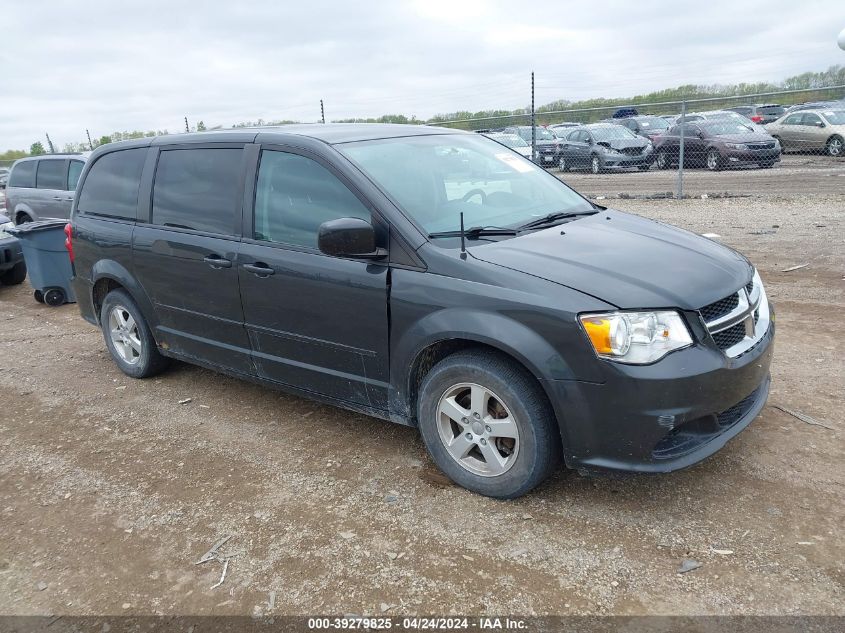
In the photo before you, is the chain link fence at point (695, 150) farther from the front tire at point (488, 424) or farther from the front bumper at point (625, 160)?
the front tire at point (488, 424)

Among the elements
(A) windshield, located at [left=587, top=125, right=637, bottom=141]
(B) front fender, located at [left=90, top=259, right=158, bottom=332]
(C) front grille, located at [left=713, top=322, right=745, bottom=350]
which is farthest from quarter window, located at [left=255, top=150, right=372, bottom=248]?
(A) windshield, located at [left=587, top=125, right=637, bottom=141]

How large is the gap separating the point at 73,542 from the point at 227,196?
6.91 ft

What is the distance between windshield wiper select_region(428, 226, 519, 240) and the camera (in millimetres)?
3588

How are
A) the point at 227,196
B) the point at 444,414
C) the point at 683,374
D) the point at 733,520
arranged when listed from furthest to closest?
the point at 227,196, the point at 444,414, the point at 733,520, the point at 683,374

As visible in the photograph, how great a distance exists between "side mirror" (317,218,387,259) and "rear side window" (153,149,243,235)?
1.04 metres

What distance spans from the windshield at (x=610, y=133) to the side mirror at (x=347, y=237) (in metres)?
17.5

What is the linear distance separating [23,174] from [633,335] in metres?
13.0

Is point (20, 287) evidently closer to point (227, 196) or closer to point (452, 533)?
point (227, 196)

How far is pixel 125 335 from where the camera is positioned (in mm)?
5457

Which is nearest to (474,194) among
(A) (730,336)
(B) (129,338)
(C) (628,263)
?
(C) (628,263)

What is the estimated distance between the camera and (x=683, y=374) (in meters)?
2.94

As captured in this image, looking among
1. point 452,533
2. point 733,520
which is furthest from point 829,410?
point 452,533

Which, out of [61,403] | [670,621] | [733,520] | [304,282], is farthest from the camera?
[61,403]

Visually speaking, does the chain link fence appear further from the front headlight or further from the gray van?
the front headlight
